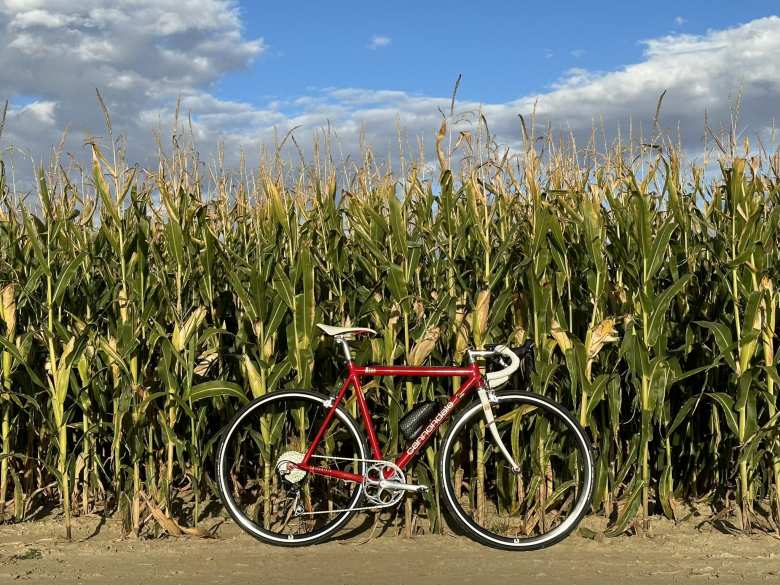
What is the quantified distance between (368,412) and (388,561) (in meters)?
0.94

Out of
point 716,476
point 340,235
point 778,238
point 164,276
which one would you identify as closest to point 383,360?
point 340,235

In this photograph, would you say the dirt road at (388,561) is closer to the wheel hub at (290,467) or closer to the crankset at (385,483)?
the crankset at (385,483)

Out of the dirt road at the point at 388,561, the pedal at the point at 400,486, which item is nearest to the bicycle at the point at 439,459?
the pedal at the point at 400,486

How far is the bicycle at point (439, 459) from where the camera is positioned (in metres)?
5.53

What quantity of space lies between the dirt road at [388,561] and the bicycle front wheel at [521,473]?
18cm

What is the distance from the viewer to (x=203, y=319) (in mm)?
5719

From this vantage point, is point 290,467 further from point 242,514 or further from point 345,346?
point 345,346

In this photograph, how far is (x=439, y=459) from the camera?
556cm

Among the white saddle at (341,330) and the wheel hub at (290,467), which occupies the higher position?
the white saddle at (341,330)

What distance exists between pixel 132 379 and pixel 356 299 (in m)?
1.60

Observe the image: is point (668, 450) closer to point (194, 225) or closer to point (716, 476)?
point (716, 476)

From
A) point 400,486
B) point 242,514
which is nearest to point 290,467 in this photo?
point 242,514

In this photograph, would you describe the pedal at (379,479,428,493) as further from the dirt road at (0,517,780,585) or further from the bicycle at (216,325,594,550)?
the dirt road at (0,517,780,585)

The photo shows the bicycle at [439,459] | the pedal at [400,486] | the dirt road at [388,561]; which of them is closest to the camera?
the dirt road at [388,561]
